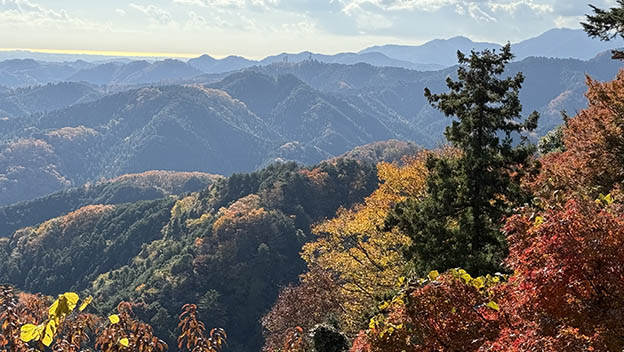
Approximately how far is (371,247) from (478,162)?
12990mm

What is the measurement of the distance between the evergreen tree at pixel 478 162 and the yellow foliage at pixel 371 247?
8097mm

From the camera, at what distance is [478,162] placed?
19828 mm

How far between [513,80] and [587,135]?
14.8ft

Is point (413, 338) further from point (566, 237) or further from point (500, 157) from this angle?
point (500, 157)

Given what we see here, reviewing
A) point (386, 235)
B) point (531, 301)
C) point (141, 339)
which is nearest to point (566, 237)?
point (531, 301)

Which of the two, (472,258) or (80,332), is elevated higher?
(80,332)

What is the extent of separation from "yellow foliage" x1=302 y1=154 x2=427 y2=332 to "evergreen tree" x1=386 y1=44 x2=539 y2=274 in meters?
Answer: 8.10

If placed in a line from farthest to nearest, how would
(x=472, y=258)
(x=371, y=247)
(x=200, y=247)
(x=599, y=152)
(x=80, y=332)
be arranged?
(x=200, y=247) < (x=371, y=247) < (x=599, y=152) < (x=472, y=258) < (x=80, y=332)

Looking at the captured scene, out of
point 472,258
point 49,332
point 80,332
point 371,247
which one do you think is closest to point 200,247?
point 371,247

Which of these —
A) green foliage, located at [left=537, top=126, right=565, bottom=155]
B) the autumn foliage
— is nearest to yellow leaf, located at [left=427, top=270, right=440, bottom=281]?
the autumn foliage

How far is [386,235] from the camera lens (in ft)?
100

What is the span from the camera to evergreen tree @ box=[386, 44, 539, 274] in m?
19.9

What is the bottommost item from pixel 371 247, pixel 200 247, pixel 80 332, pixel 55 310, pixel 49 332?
pixel 200 247

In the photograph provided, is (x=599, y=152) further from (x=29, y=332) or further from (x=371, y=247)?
(x=29, y=332)
